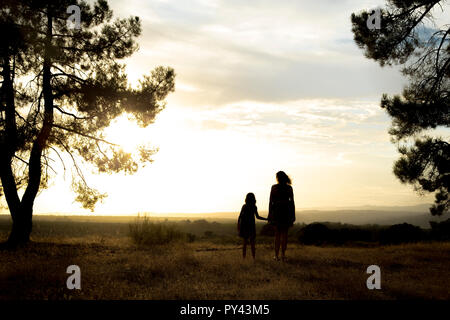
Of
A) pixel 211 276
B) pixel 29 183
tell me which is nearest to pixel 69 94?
pixel 29 183

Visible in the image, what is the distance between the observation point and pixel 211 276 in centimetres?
889

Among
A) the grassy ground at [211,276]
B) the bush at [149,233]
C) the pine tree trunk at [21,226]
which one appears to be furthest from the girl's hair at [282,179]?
the pine tree trunk at [21,226]

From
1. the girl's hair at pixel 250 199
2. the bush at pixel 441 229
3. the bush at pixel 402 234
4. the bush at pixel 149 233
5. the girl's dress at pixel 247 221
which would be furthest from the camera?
the bush at pixel 441 229

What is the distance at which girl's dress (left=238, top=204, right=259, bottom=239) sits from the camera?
11.5 metres

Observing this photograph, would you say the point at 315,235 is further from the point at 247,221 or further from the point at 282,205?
the point at 282,205

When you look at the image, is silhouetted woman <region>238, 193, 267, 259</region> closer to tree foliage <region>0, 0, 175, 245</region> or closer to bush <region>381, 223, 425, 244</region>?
tree foliage <region>0, 0, 175, 245</region>

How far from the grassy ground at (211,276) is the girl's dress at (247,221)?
0.75 metres

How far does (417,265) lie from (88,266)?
9163 millimetres

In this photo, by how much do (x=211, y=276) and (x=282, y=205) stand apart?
9.94 ft

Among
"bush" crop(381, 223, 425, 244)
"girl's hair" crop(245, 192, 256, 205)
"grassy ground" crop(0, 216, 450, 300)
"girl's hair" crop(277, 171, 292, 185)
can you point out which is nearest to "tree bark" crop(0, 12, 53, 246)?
"grassy ground" crop(0, 216, 450, 300)

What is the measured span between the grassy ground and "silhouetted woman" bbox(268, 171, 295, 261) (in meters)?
1.02

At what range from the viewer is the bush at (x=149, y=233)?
16.5m

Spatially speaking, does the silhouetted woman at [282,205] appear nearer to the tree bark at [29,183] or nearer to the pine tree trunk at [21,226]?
the tree bark at [29,183]

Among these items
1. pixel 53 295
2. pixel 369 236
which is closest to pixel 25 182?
pixel 53 295
